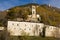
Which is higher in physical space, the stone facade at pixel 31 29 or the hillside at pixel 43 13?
the hillside at pixel 43 13

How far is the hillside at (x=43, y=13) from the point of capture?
30.7ft

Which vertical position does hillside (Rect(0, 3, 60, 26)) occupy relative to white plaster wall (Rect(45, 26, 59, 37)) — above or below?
above

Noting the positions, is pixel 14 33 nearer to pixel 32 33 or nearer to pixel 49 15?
pixel 32 33

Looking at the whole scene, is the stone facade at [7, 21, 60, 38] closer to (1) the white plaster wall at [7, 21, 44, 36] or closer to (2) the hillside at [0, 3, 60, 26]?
(1) the white plaster wall at [7, 21, 44, 36]

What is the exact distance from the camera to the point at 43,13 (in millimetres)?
10195

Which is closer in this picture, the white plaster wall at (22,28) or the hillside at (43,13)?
the white plaster wall at (22,28)

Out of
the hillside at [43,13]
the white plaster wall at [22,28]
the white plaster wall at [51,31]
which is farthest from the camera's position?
the hillside at [43,13]

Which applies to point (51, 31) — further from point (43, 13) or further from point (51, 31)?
point (43, 13)

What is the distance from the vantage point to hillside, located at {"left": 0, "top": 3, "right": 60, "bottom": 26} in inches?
368

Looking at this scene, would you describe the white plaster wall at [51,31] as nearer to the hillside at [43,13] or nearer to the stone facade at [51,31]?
the stone facade at [51,31]

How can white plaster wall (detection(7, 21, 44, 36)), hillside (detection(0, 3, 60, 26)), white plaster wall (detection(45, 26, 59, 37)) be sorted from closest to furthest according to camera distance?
white plaster wall (detection(7, 21, 44, 36)) < white plaster wall (detection(45, 26, 59, 37)) < hillside (detection(0, 3, 60, 26))

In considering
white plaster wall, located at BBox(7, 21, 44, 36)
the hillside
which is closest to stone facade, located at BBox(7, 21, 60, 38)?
white plaster wall, located at BBox(7, 21, 44, 36)

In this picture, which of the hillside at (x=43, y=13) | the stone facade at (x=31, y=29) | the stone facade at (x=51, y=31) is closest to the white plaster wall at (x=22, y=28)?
the stone facade at (x=31, y=29)

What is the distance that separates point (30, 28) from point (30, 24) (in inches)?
4.9
